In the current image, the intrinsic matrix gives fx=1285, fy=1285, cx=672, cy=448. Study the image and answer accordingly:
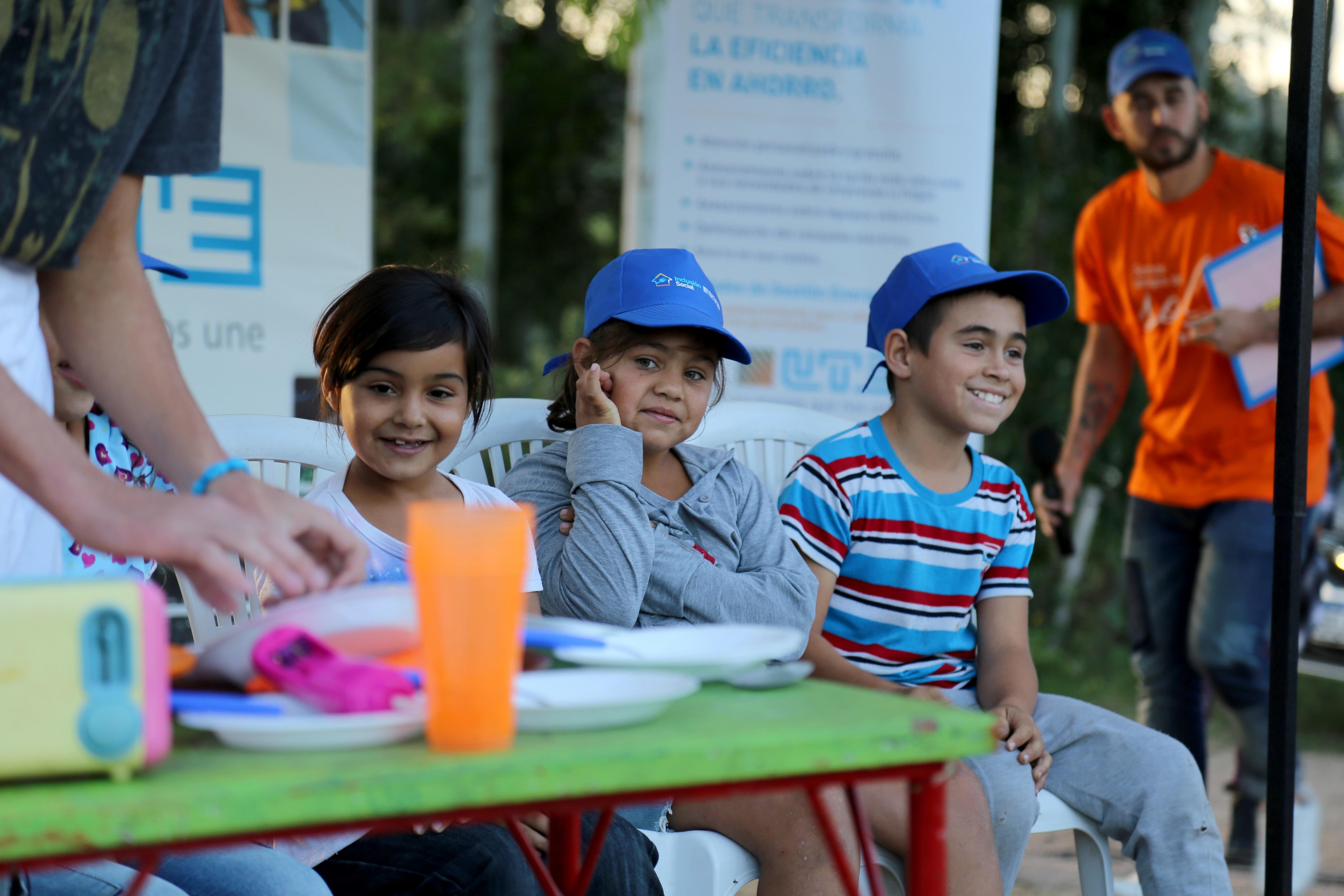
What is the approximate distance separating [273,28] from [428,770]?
3205 millimetres

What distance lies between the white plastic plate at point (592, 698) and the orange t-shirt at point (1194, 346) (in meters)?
2.52

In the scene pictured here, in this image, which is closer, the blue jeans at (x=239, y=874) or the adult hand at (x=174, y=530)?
the adult hand at (x=174, y=530)

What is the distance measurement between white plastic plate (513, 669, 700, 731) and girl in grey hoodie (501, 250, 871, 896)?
32.2 inches

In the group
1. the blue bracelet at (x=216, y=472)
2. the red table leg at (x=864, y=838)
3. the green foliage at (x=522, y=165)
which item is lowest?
the red table leg at (x=864, y=838)

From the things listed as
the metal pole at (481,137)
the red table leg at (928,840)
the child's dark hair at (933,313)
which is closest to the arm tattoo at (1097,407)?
the child's dark hair at (933,313)

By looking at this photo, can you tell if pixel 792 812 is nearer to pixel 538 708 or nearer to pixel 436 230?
pixel 538 708

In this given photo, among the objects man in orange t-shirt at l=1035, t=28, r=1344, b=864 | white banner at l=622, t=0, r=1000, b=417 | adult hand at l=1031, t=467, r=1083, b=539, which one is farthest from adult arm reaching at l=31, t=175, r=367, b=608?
white banner at l=622, t=0, r=1000, b=417

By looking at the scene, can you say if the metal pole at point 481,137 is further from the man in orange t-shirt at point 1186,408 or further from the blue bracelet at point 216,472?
the blue bracelet at point 216,472

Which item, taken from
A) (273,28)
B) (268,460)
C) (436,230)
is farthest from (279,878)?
(436,230)

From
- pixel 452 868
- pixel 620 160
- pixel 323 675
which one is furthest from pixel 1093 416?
pixel 620 160

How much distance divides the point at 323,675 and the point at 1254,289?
274cm

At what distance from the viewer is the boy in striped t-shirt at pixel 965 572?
2.00 meters

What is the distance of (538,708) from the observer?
91 cm

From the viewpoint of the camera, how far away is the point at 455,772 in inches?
31.8
